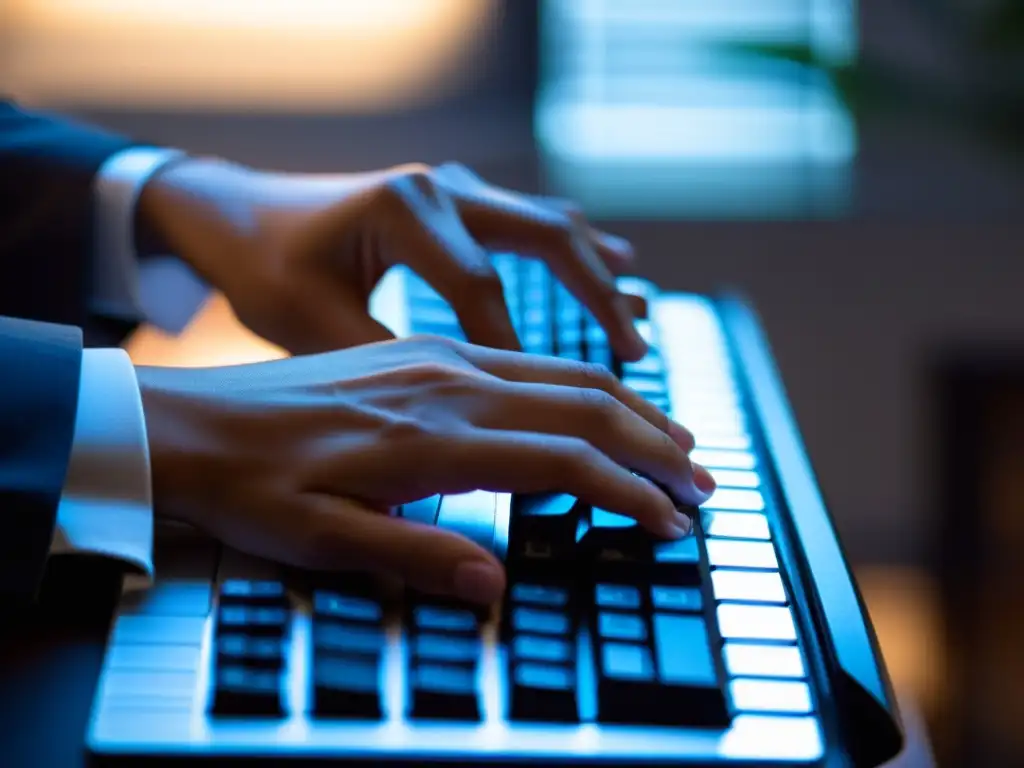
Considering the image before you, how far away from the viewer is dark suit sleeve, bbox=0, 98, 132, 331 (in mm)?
866

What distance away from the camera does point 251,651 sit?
41cm

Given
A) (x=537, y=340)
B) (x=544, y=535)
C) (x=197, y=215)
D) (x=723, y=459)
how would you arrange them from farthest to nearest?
(x=197, y=215), (x=537, y=340), (x=723, y=459), (x=544, y=535)

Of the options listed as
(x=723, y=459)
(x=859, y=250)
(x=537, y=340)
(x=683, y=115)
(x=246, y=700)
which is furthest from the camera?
(x=683, y=115)

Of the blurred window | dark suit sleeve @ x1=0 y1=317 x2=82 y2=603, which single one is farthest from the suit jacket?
the blurred window

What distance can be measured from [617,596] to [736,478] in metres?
0.14

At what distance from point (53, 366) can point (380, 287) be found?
307mm

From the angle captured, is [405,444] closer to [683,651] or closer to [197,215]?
[683,651]

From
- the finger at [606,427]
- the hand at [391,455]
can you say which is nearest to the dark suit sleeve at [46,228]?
the hand at [391,455]

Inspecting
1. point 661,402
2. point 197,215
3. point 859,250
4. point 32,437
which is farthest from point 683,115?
point 32,437

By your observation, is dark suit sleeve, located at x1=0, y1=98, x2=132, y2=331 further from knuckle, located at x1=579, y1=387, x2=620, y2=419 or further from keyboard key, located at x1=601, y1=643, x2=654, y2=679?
keyboard key, located at x1=601, y1=643, x2=654, y2=679

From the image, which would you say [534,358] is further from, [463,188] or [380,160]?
[380,160]

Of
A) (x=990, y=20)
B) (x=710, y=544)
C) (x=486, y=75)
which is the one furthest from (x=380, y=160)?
(x=710, y=544)

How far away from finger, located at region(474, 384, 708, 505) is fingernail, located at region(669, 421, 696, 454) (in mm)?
25

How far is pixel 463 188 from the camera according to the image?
83 cm
